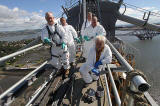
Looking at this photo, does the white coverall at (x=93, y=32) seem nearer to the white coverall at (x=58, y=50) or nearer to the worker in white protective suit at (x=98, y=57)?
the white coverall at (x=58, y=50)

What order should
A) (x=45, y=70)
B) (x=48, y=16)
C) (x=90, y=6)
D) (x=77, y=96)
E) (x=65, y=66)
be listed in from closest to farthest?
(x=77, y=96)
(x=48, y=16)
(x=45, y=70)
(x=65, y=66)
(x=90, y=6)

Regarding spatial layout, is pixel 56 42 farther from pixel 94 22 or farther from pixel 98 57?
pixel 94 22

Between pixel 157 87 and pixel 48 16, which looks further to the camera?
pixel 157 87

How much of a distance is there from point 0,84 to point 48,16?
34.3 metres

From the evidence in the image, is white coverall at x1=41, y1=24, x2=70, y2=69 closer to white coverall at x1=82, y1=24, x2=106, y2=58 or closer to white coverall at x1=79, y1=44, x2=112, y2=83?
white coverall at x1=79, y1=44, x2=112, y2=83

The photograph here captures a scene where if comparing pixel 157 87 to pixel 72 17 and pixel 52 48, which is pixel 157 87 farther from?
pixel 52 48

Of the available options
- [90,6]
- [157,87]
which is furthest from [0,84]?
[157,87]

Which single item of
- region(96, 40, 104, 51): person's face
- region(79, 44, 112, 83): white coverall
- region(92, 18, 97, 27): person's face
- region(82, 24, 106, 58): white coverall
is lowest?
region(79, 44, 112, 83): white coverall

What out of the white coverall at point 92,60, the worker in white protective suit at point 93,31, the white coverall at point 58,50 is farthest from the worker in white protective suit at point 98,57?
the worker in white protective suit at point 93,31

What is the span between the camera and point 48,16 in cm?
322

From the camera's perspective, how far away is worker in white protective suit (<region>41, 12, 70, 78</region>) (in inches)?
128

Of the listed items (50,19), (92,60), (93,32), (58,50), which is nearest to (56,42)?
(58,50)

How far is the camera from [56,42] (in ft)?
11.2

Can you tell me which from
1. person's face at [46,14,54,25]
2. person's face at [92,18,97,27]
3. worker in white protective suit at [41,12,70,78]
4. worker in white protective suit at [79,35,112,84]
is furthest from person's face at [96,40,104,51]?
person's face at [92,18,97,27]
